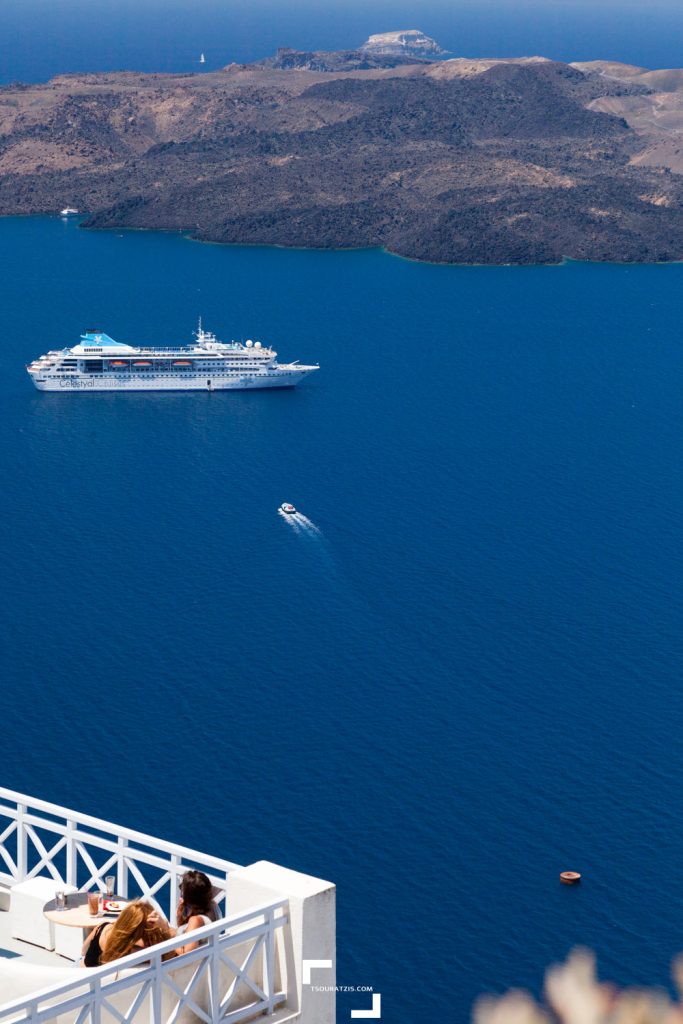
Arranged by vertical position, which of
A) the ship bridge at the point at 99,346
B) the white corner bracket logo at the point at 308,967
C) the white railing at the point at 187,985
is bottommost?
the white railing at the point at 187,985

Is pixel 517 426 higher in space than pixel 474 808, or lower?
higher

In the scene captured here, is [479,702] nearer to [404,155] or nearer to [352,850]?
[352,850]

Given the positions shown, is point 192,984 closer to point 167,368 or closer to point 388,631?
point 388,631

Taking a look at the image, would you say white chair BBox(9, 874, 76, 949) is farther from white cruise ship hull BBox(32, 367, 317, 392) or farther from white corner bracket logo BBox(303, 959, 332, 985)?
white cruise ship hull BBox(32, 367, 317, 392)

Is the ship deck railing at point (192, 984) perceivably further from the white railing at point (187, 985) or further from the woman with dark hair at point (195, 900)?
the woman with dark hair at point (195, 900)

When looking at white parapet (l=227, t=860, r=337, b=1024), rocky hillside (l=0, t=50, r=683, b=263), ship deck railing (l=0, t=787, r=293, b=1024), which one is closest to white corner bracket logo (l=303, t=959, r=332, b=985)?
white parapet (l=227, t=860, r=337, b=1024)

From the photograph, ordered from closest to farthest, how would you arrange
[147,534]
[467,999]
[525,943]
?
[467,999] < [525,943] < [147,534]

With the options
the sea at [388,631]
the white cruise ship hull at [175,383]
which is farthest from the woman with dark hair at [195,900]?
the white cruise ship hull at [175,383]

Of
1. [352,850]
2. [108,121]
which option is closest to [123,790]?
[352,850]
